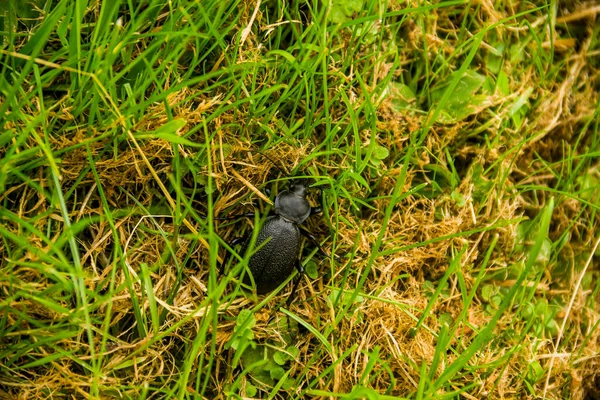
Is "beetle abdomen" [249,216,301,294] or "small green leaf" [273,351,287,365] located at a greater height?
"beetle abdomen" [249,216,301,294]

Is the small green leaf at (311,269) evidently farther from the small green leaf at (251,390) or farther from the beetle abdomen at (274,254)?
the small green leaf at (251,390)

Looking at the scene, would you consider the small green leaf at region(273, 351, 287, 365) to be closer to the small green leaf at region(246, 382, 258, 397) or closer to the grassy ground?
the grassy ground

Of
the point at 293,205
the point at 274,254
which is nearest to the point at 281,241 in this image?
the point at 274,254

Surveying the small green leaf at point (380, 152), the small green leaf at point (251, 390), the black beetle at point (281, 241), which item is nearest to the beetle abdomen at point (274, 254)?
the black beetle at point (281, 241)

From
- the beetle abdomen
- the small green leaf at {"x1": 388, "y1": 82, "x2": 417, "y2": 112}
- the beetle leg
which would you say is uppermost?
the small green leaf at {"x1": 388, "y1": 82, "x2": 417, "y2": 112}

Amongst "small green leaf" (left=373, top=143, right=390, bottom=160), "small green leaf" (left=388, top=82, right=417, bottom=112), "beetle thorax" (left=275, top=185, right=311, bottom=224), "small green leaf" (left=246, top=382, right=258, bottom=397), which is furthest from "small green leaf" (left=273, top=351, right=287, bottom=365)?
"small green leaf" (left=388, top=82, right=417, bottom=112)

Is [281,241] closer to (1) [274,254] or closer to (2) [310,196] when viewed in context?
(1) [274,254]
